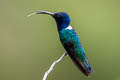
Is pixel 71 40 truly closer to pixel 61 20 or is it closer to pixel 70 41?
pixel 70 41

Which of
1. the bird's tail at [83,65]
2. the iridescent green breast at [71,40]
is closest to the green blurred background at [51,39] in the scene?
the iridescent green breast at [71,40]

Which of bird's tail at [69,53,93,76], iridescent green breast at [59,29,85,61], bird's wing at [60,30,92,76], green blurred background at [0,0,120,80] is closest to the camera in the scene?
bird's tail at [69,53,93,76]

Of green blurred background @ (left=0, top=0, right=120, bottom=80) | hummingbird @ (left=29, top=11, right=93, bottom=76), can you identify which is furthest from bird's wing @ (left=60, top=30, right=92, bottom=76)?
green blurred background @ (left=0, top=0, right=120, bottom=80)

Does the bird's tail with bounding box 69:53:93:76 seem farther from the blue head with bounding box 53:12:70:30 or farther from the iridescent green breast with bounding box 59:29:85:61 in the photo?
the blue head with bounding box 53:12:70:30

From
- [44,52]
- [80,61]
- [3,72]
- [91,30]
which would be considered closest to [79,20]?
[91,30]

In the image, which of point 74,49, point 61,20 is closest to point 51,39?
point 61,20
